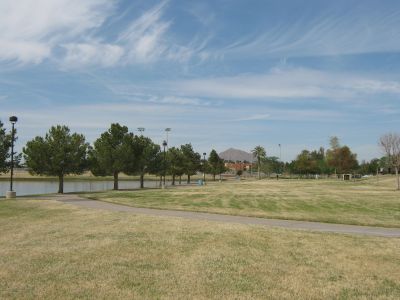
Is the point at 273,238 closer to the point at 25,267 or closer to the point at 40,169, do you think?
the point at 25,267

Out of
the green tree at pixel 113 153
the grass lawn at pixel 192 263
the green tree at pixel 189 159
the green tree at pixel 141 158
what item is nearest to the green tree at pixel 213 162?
the green tree at pixel 189 159

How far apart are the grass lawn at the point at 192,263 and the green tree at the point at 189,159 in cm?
6104

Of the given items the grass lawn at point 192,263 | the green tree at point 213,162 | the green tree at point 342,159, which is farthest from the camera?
the green tree at point 342,159

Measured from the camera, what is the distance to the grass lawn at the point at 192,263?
7637 mm

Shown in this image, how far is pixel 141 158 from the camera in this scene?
53562 millimetres

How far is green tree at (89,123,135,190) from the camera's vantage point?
4834 centimetres

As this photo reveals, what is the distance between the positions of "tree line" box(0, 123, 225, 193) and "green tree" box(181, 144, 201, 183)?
562cm

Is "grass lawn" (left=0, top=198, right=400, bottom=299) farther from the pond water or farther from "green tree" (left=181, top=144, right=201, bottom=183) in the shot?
"green tree" (left=181, top=144, right=201, bottom=183)

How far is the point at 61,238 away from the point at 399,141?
50331mm

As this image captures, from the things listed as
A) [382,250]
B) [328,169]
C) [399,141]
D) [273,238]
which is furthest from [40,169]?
[328,169]

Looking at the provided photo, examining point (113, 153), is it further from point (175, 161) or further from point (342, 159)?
point (342, 159)

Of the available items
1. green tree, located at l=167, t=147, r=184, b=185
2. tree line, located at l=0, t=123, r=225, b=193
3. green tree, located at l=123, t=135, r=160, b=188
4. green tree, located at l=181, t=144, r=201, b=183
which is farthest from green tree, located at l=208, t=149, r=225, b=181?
green tree, located at l=123, t=135, r=160, b=188

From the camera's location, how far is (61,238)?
12.8 meters

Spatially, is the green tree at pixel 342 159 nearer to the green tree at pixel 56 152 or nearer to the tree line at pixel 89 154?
the tree line at pixel 89 154
